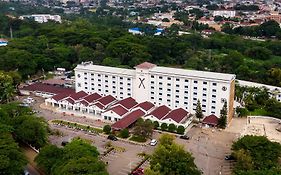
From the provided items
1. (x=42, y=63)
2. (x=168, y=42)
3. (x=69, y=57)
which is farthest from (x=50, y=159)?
(x=168, y=42)

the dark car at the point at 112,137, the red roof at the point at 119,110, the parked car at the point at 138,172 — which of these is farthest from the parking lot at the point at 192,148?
the red roof at the point at 119,110

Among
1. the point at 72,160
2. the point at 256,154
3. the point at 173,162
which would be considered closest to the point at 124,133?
the point at 173,162

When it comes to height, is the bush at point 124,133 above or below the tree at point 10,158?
below

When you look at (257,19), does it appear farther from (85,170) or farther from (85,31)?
(85,170)

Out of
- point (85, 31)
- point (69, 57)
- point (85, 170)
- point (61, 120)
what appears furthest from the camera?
point (85, 31)

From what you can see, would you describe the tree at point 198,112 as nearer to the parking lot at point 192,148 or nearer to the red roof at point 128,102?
the parking lot at point 192,148

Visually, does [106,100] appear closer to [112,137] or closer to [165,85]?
[165,85]

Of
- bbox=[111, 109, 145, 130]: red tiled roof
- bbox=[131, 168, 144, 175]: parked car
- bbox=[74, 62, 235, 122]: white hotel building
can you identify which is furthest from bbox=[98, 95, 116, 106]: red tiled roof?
bbox=[131, 168, 144, 175]: parked car
